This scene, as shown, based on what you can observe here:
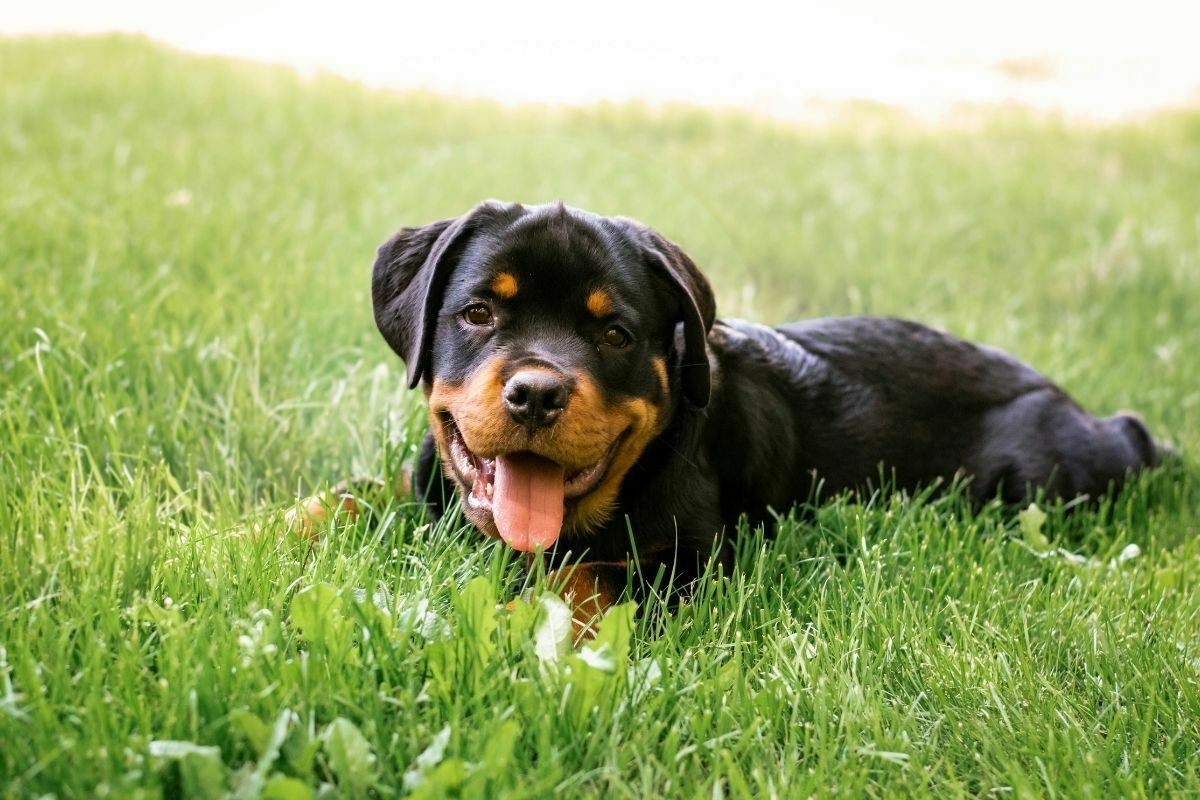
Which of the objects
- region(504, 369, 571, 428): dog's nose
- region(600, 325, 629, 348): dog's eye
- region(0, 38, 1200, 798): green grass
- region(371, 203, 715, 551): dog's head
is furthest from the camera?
region(600, 325, 629, 348): dog's eye

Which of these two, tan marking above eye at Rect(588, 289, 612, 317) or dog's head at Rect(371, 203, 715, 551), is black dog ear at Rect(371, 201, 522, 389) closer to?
dog's head at Rect(371, 203, 715, 551)

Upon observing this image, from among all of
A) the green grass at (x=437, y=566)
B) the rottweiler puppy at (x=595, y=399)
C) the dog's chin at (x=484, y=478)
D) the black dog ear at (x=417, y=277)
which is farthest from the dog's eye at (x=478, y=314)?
the green grass at (x=437, y=566)

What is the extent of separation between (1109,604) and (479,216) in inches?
76.2

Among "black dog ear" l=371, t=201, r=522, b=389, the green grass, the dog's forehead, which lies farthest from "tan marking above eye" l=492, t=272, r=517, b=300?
the green grass

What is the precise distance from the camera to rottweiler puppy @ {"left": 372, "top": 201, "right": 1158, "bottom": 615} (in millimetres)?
2918

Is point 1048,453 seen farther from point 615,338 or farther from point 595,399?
point 595,399

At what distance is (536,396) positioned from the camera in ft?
9.05

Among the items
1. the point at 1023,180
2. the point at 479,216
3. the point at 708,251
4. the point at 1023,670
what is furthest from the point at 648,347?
the point at 1023,180

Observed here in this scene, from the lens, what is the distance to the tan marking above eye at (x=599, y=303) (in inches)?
119

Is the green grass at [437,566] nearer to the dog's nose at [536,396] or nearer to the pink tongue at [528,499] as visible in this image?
the pink tongue at [528,499]

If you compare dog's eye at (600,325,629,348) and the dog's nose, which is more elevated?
dog's eye at (600,325,629,348)

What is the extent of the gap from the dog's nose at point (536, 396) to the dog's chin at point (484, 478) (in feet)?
0.81

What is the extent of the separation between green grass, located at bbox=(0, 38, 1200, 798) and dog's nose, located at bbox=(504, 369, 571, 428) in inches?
15.1

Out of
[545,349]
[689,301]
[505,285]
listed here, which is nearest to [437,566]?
[545,349]
